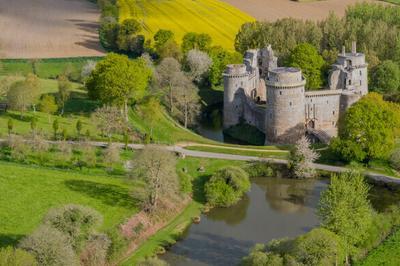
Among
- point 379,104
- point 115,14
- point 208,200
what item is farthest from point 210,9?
point 208,200

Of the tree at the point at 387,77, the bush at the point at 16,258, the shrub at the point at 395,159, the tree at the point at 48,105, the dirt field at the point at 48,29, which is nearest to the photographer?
the bush at the point at 16,258

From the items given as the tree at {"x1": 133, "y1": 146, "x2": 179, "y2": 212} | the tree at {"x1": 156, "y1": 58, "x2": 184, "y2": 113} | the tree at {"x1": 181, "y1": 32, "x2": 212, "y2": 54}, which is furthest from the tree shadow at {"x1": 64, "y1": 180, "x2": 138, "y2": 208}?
the tree at {"x1": 181, "y1": 32, "x2": 212, "y2": 54}

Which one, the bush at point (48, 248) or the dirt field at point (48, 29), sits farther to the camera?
the dirt field at point (48, 29)

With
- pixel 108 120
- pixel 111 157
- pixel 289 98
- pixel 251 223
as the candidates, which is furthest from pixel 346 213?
pixel 108 120

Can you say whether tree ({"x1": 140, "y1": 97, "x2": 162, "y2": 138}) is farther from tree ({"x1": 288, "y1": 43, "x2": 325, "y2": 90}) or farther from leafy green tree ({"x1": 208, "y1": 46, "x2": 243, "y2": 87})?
tree ({"x1": 288, "y1": 43, "x2": 325, "y2": 90})

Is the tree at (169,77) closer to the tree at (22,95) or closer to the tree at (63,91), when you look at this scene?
the tree at (63,91)

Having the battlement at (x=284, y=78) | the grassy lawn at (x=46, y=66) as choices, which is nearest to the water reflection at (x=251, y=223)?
the battlement at (x=284, y=78)
